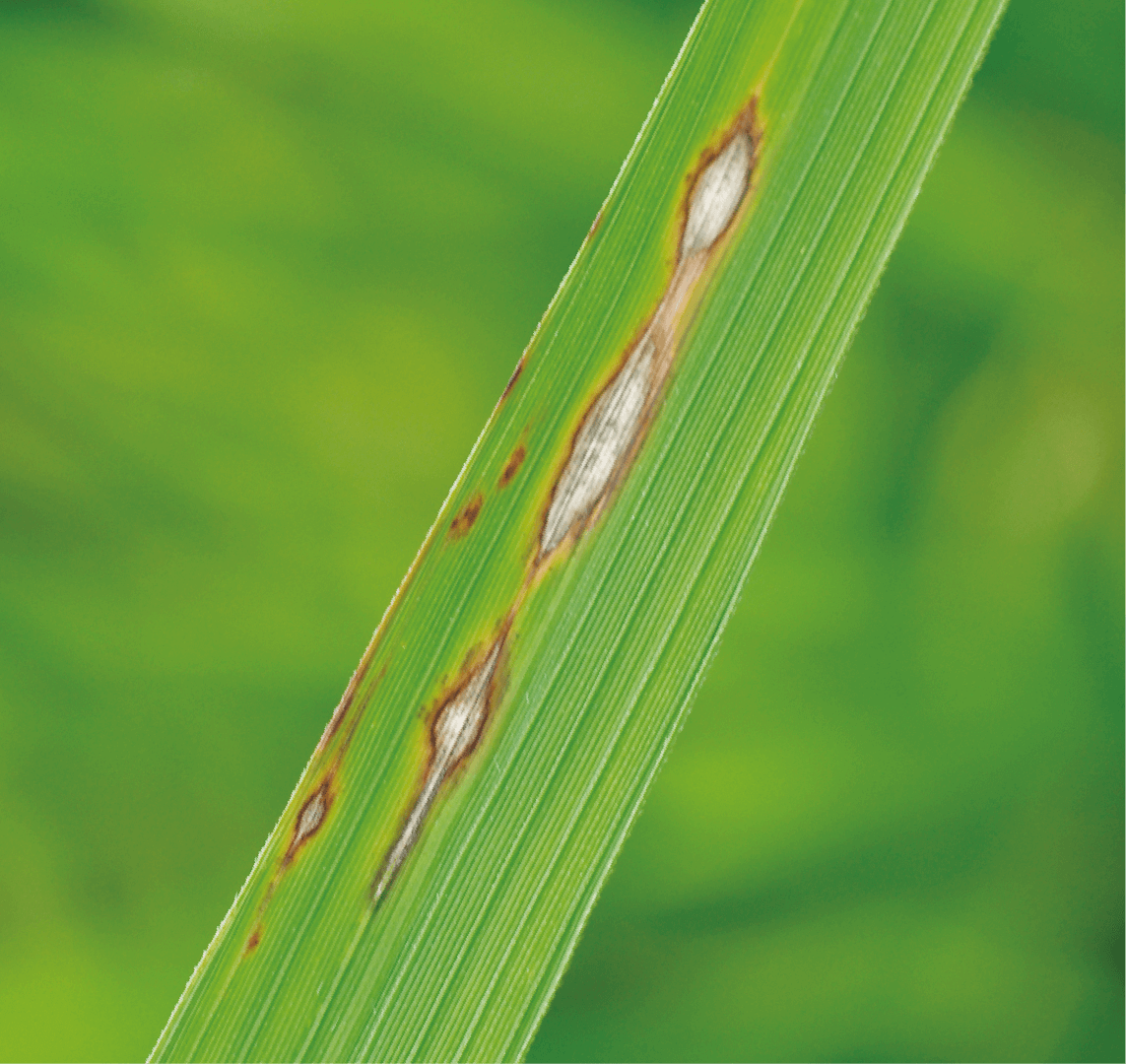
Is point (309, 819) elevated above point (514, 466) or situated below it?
below

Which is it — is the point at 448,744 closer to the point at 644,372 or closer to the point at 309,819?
Result: the point at 309,819

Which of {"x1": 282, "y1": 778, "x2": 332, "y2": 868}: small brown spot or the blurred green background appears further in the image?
the blurred green background

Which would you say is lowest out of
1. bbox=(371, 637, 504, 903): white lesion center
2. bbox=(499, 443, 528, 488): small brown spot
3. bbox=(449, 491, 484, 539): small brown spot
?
bbox=(371, 637, 504, 903): white lesion center

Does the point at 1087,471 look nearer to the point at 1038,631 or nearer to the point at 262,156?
the point at 1038,631

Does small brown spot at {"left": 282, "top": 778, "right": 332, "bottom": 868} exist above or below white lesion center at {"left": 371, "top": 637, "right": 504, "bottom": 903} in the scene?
below

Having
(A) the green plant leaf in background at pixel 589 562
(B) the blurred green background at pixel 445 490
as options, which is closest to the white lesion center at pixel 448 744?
(A) the green plant leaf in background at pixel 589 562

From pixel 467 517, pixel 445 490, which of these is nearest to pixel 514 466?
pixel 467 517

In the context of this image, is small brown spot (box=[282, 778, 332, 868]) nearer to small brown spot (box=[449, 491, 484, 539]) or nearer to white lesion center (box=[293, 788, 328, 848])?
white lesion center (box=[293, 788, 328, 848])

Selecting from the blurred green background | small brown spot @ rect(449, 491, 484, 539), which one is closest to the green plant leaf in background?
small brown spot @ rect(449, 491, 484, 539)

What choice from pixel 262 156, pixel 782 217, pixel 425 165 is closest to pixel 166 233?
pixel 262 156
